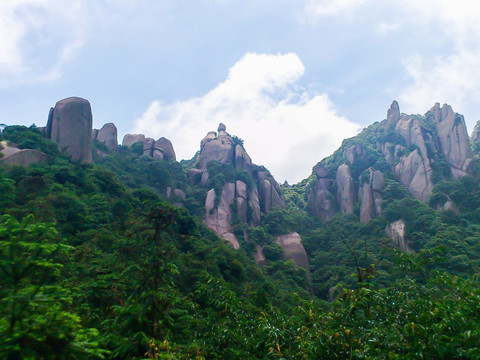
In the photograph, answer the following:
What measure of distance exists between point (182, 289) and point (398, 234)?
2248 cm

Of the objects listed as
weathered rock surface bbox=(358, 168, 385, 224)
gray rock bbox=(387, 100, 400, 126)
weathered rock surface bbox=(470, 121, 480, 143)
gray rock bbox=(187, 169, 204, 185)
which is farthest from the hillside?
weathered rock surface bbox=(470, 121, 480, 143)

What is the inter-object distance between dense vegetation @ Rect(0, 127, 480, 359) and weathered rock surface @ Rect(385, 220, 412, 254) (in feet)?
2.24

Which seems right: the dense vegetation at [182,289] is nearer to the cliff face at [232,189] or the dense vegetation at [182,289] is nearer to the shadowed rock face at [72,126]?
the shadowed rock face at [72,126]

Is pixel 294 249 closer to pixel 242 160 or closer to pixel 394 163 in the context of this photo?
pixel 242 160

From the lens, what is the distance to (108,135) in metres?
41.4

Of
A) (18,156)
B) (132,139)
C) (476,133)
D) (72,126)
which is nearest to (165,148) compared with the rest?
(132,139)

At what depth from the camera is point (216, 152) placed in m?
43.8

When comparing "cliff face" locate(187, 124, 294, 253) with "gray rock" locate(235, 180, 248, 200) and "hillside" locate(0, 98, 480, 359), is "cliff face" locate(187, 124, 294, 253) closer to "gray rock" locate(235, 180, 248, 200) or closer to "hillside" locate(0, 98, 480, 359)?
"gray rock" locate(235, 180, 248, 200)

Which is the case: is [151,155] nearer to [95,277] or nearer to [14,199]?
[14,199]

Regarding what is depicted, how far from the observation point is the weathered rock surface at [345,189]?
134 feet

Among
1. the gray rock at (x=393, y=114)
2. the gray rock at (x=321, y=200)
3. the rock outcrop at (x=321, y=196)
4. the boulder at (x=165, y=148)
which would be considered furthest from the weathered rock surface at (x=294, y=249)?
the gray rock at (x=393, y=114)

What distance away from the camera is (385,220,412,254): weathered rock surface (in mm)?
28466

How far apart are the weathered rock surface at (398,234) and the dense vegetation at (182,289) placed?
684 mm

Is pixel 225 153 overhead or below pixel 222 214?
overhead
